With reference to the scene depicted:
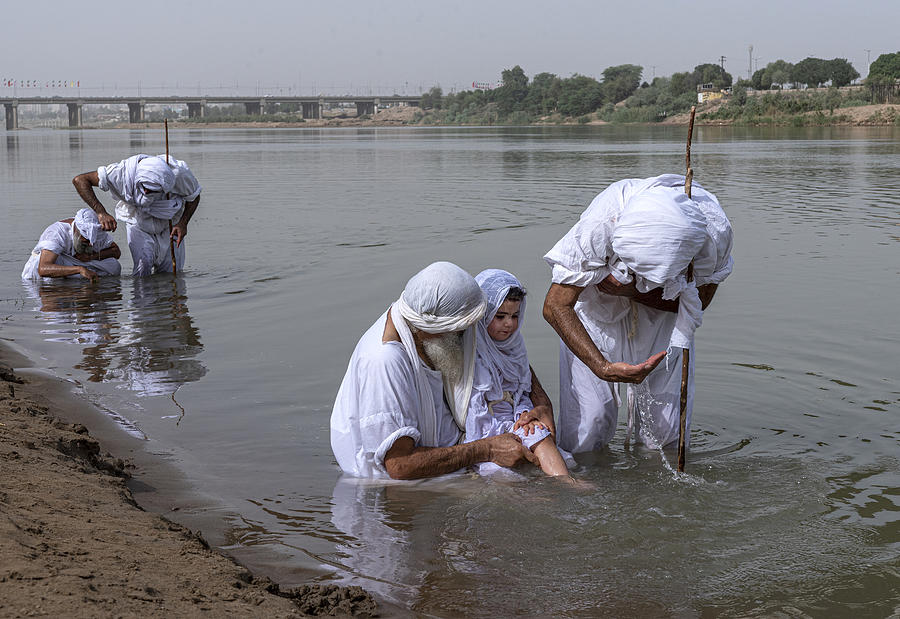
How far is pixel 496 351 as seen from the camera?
16.2 feet

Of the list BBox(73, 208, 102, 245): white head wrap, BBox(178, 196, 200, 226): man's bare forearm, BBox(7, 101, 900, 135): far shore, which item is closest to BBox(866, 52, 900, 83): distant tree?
BBox(7, 101, 900, 135): far shore

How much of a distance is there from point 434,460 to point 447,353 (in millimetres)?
518

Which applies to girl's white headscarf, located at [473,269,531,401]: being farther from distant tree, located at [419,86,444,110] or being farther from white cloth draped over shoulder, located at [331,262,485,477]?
distant tree, located at [419,86,444,110]

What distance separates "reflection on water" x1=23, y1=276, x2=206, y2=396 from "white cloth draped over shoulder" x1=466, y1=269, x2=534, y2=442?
2800 millimetres

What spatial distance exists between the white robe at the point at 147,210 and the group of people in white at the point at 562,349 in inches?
241

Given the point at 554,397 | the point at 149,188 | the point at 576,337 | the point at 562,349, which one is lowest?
the point at 554,397

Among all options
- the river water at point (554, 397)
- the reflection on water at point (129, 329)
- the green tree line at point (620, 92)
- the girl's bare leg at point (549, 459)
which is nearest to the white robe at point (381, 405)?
the river water at point (554, 397)

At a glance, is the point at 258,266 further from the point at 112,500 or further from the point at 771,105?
the point at 771,105

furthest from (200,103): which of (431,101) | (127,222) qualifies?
(127,222)

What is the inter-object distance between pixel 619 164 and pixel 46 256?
22.3 m

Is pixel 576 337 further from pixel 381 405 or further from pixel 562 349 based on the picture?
pixel 381 405

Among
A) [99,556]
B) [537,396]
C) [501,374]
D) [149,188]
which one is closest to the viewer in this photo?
[99,556]

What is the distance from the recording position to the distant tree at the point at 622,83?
414ft

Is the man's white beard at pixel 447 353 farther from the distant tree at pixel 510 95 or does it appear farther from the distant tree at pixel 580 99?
the distant tree at pixel 510 95
